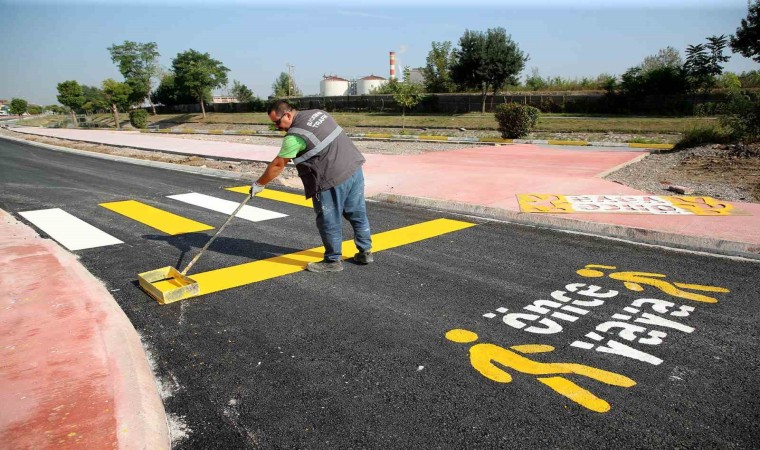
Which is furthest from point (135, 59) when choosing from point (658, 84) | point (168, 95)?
point (658, 84)

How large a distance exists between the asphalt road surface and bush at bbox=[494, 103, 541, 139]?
48.6 ft

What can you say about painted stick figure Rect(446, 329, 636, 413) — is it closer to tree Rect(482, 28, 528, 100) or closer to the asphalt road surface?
the asphalt road surface

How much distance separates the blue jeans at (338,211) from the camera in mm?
4645

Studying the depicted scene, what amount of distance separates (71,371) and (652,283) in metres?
4.48

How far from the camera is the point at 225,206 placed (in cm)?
811

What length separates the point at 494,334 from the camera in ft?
11.3

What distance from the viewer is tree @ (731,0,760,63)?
33719 mm

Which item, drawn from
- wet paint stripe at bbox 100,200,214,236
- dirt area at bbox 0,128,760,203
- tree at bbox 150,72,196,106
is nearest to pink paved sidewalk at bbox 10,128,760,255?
dirt area at bbox 0,128,760,203

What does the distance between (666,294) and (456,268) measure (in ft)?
5.94

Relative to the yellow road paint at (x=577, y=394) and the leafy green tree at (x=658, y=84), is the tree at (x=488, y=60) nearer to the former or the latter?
the leafy green tree at (x=658, y=84)

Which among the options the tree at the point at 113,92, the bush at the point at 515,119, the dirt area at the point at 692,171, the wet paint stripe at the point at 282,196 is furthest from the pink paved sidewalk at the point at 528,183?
the tree at the point at 113,92

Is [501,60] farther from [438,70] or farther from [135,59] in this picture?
[135,59]

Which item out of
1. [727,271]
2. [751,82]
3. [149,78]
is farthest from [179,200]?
→ [149,78]

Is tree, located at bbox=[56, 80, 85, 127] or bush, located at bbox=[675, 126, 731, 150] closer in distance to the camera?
bush, located at bbox=[675, 126, 731, 150]
